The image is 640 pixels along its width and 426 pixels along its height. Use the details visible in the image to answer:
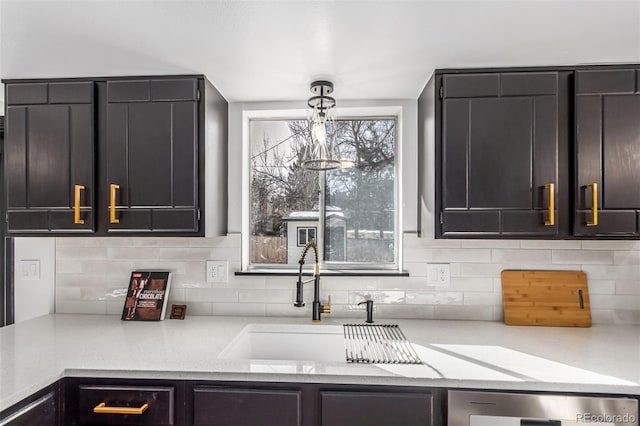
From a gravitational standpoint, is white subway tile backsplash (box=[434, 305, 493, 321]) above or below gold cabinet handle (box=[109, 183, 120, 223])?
below

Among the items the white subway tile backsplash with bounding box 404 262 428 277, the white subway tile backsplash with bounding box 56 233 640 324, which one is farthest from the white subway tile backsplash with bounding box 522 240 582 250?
the white subway tile backsplash with bounding box 404 262 428 277

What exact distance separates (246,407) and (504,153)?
1527 mm

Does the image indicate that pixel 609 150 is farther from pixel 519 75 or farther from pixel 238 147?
pixel 238 147

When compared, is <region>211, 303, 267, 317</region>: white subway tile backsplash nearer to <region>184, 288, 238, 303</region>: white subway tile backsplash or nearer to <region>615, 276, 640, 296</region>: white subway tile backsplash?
<region>184, 288, 238, 303</region>: white subway tile backsplash

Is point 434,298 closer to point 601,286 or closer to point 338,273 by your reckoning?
point 338,273

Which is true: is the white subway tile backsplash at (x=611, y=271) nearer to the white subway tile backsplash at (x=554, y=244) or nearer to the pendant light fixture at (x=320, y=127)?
the white subway tile backsplash at (x=554, y=244)

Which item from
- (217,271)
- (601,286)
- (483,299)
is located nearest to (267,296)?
(217,271)

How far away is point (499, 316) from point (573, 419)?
2.49 feet

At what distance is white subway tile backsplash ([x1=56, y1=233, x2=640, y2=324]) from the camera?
76.8 inches

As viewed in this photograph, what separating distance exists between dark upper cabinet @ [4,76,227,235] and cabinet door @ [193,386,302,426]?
758mm

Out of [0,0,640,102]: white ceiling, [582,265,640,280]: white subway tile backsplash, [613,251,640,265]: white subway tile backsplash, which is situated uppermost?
[0,0,640,102]: white ceiling

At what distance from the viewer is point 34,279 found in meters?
2.13

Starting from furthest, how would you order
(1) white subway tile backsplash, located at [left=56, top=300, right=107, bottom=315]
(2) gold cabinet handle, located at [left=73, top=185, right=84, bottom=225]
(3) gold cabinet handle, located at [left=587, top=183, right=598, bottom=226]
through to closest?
(1) white subway tile backsplash, located at [left=56, top=300, right=107, bottom=315]
(2) gold cabinet handle, located at [left=73, top=185, right=84, bottom=225]
(3) gold cabinet handle, located at [left=587, top=183, right=598, bottom=226]

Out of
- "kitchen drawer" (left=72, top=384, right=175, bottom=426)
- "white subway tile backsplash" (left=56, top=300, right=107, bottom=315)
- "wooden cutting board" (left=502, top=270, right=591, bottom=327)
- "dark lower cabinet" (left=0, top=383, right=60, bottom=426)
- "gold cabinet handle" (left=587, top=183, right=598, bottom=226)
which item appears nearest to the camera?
"dark lower cabinet" (left=0, top=383, right=60, bottom=426)
